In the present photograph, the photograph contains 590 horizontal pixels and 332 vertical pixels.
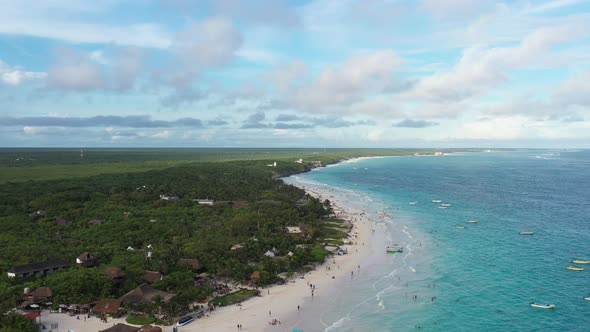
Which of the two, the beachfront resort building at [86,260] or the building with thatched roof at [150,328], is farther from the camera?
the beachfront resort building at [86,260]

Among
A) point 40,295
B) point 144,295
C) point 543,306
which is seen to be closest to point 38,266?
point 40,295

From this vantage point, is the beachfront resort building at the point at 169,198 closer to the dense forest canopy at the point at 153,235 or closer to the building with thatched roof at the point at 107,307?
the dense forest canopy at the point at 153,235

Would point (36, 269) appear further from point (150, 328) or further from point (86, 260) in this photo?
point (150, 328)

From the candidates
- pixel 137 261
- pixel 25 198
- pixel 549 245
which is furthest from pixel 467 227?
pixel 25 198

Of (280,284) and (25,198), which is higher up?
(25,198)

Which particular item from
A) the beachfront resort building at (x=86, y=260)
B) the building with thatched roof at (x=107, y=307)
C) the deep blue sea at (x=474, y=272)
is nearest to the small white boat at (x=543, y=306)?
the deep blue sea at (x=474, y=272)

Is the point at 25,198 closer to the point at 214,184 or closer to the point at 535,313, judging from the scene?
the point at 214,184
